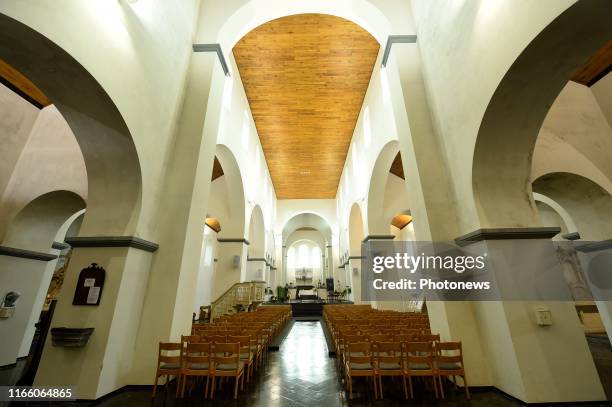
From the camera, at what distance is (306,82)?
10.3 metres

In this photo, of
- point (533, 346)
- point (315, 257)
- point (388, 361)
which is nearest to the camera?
point (533, 346)

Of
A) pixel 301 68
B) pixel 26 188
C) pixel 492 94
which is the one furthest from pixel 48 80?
pixel 301 68

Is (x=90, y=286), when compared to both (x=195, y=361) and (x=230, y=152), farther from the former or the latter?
(x=230, y=152)

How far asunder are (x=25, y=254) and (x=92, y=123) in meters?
4.57

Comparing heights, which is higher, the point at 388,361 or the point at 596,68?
the point at 596,68

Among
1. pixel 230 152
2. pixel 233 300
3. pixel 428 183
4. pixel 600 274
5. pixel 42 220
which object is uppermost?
pixel 230 152

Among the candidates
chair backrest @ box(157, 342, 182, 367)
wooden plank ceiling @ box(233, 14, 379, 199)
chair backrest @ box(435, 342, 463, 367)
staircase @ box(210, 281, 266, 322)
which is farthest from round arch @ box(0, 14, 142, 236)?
wooden plank ceiling @ box(233, 14, 379, 199)

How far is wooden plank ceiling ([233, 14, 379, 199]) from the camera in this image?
336 inches

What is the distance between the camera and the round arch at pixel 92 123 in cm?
313

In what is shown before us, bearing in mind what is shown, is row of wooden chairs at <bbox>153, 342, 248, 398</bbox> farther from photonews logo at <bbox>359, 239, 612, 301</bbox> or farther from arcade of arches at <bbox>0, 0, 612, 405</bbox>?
photonews logo at <bbox>359, 239, 612, 301</bbox>

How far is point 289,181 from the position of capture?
18016 mm

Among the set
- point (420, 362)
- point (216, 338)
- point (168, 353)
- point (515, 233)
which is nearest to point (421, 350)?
point (420, 362)

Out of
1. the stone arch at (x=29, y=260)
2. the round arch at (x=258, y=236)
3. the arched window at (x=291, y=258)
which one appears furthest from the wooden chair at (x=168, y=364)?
the arched window at (x=291, y=258)

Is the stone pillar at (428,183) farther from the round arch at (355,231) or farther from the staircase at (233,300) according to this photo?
the round arch at (355,231)
